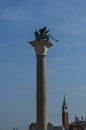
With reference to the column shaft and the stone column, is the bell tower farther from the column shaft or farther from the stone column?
the column shaft

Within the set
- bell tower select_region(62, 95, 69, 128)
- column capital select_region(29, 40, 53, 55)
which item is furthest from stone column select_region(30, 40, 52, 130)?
bell tower select_region(62, 95, 69, 128)

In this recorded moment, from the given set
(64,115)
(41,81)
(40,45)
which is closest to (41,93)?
(41,81)

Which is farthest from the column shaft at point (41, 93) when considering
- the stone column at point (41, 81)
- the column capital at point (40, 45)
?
the column capital at point (40, 45)

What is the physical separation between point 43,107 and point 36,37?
17.2ft

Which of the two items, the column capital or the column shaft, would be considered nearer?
the column shaft

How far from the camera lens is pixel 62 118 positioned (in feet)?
574

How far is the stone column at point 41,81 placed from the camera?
32.1m

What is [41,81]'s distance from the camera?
3269 centimetres

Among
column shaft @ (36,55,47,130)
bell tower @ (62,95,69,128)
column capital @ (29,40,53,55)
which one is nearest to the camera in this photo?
column shaft @ (36,55,47,130)

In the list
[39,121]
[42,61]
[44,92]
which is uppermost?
[42,61]

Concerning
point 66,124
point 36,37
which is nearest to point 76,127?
point 66,124

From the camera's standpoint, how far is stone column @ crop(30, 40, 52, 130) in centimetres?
3206

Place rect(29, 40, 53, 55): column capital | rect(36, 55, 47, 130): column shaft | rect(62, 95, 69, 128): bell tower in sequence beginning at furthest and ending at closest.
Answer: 1. rect(62, 95, 69, 128): bell tower
2. rect(29, 40, 53, 55): column capital
3. rect(36, 55, 47, 130): column shaft

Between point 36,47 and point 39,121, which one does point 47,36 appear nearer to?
point 36,47
